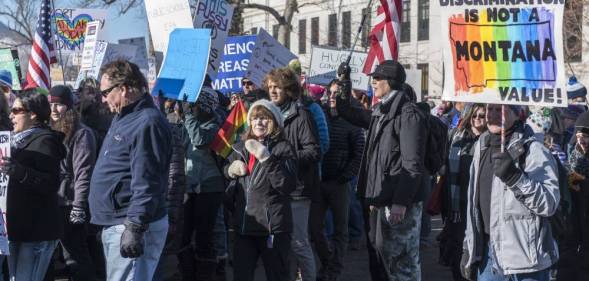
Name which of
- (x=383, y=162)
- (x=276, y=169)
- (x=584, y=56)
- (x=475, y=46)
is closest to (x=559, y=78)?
(x=475, y=46)

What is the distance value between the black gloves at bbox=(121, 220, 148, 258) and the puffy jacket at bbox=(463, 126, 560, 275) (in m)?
1.98

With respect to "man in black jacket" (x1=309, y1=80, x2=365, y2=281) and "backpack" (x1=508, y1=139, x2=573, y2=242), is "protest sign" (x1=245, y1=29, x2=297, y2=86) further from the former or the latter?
"backpack" (x1=508, y1=139, x2=573, y2=242)

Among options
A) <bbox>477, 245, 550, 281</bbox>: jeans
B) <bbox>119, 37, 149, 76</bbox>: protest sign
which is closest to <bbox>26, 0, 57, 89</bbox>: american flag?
<bbox>119, 37, 149, 76</bbox>: protest sign

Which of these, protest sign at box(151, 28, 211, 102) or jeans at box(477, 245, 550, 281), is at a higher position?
protest sign at box(151, 28, 211, 102)

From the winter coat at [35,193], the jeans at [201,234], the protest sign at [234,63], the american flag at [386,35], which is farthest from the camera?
the protest sign at [234,63]

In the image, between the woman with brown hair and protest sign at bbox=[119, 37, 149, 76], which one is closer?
the woman with brown hair

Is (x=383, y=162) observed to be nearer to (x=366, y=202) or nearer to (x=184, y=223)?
(x=366, y=202)

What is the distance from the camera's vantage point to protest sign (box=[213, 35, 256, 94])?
33.9 feet

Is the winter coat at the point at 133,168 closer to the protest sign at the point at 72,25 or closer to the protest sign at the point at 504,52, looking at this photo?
the protest sign at the point at 504,52

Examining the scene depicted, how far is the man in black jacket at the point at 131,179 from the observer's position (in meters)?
5.16

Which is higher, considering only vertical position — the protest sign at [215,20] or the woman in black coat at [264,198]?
the protest sign at [215,20]

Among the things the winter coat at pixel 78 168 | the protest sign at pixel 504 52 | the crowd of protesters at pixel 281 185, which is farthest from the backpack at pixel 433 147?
the winter coat at pixel 78 168

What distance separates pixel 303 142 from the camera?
7191mm

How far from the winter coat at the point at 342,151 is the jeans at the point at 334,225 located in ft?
0.34
